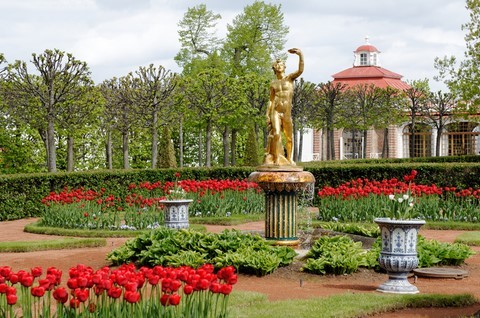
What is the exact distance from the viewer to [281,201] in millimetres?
11883

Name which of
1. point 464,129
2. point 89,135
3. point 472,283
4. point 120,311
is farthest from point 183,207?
point 464,129

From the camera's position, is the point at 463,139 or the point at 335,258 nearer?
the point at 335,258

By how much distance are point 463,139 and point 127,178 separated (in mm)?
32563

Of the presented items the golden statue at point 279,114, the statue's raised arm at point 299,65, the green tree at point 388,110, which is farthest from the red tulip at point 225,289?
the green tree at point 388,110

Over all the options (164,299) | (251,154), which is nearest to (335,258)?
(164,299)

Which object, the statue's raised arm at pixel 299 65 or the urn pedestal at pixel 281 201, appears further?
the statue's raised arm at pixel 299 65

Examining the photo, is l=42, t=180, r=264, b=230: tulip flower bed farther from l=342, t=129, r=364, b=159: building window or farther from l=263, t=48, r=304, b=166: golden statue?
l=342, t=129, r=364, b=159: building window

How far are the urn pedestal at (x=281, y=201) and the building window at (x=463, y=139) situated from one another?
38.7 meters

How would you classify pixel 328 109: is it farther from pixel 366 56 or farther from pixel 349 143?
pixel 366 56

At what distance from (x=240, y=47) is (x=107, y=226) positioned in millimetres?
29208

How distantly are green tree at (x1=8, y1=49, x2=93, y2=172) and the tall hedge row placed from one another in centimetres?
407

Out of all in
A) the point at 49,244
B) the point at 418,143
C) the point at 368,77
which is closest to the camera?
the point at 49,244

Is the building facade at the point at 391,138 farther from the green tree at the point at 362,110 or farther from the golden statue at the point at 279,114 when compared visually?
the golden statue at the point at 279,114

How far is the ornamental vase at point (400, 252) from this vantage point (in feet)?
28.4
